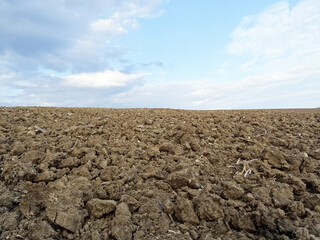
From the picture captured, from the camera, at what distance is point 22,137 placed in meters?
3.65

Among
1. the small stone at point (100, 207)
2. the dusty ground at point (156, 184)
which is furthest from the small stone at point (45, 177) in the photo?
the small stone at point (100, 207)

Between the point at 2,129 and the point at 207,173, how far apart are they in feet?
11.5

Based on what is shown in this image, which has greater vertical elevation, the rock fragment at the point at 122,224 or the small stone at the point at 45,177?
the small stone at the point at 45,177

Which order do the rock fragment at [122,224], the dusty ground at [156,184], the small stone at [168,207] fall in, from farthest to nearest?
the small stone at [168,207] → the dusty ground at [156,184] → the rock fragment at [122,224]

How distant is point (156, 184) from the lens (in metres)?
2.61

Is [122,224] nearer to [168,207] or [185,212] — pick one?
[168,207]

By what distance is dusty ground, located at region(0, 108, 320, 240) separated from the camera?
2.10 metres

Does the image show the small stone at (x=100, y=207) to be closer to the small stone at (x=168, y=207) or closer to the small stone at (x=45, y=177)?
the small stone at (x=168, y=207)

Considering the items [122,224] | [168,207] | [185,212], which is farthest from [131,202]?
[185,212]

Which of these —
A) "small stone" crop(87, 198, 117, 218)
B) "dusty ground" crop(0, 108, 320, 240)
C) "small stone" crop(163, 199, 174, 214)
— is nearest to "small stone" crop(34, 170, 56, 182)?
"dusty ground" crop(0, 108, 320, 240)

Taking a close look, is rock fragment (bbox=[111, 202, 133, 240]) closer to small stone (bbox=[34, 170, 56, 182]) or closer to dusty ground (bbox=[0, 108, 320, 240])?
dusty ground (bbox=[0, 108, 320, 240])

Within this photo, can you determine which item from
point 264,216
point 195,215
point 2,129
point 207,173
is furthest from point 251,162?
point 2,129

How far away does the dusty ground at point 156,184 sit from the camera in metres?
2.10

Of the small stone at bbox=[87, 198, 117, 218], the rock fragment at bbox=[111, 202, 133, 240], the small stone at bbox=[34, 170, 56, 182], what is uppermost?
the small stone at bbox=[34, 170, 56, 182]
